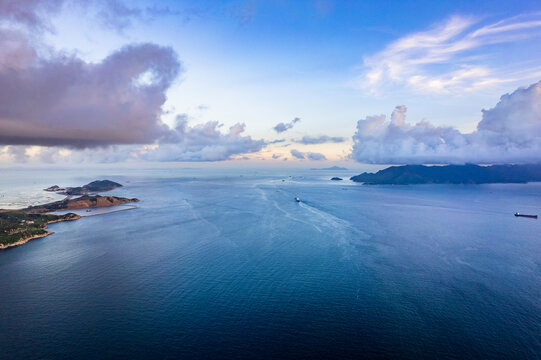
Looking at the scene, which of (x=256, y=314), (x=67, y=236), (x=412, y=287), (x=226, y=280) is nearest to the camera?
(x=256, y=314)

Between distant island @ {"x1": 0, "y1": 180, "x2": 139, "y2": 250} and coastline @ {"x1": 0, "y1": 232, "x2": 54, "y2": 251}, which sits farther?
distant island @ {"x1": 0, "y1": 180, "x2": 139, "y2": 250}

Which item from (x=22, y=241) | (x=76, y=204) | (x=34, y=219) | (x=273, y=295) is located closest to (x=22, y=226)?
(x=22, y=241)

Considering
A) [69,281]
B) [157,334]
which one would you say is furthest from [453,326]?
[69,281]

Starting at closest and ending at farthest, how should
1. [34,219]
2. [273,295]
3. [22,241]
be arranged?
[273,295], [22,241], [34,219]

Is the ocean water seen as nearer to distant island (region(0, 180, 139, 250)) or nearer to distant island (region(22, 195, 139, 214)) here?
distant island (region(0, 180, 139, 250))

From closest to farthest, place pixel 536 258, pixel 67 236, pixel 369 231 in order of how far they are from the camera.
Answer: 1. pixel 536 258
2. pixel 67 236
3. pixel 369 231

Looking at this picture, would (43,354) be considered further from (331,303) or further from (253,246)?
(253,246)

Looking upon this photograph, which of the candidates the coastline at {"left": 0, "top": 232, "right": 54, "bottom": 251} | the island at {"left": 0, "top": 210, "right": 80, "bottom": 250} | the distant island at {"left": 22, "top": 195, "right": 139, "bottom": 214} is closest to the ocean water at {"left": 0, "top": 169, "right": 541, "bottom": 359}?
the coastline at {"left": 0, "top": 232, "right": 54, "bottom": 251}

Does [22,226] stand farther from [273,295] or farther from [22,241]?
[273,295]
